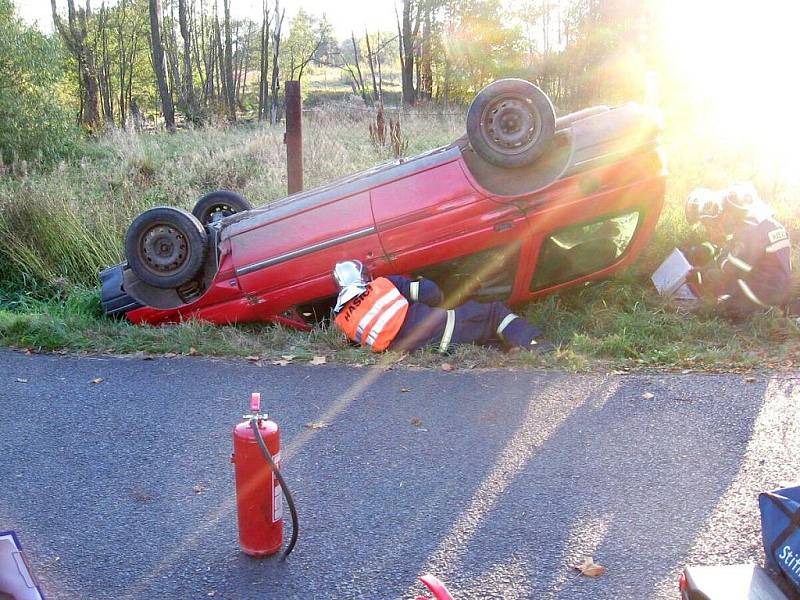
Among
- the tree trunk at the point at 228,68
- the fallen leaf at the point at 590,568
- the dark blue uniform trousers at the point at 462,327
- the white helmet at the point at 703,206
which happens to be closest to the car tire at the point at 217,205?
the dark blue uniform trousers at the point at 462,327

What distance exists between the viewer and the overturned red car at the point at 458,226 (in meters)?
5.98

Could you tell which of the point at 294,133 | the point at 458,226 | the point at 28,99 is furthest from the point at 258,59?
the point at 458,226

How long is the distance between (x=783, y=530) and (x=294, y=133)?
21.1 ft

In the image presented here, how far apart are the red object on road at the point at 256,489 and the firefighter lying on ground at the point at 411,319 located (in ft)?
8.64

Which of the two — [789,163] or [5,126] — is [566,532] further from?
[5,126]

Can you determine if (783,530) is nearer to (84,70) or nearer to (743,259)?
(743,259)

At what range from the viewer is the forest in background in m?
16.3

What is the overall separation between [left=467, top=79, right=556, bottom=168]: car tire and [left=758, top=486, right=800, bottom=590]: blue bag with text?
12.1 ft

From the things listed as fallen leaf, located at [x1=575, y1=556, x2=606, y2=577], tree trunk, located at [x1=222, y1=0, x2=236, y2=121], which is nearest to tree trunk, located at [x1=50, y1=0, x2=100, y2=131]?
tree trunk, located at [x1=222, y1=0, x2=236, y2=121]

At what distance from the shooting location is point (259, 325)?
→ 672 centimetres

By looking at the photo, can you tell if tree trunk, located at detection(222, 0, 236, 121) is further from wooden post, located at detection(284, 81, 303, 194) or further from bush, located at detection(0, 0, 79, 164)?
wooden post, located at detection(284, 81, 303, 194)

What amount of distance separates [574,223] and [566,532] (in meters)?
3.33

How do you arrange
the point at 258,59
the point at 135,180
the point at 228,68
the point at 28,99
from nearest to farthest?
the point at 135,180, the point at 28,99, the point at 228,68, the point at 258,59

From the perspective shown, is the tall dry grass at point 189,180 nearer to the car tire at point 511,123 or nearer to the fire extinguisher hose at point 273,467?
the car tire at point 511,123
